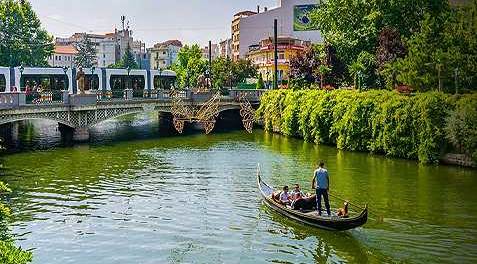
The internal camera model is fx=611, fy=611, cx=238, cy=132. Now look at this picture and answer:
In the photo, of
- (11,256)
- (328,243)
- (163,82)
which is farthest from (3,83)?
(11,256)

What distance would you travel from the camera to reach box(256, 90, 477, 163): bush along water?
35.3 metres

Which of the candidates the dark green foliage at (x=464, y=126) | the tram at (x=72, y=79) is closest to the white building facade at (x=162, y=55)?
the tram at (x=72, y=79)

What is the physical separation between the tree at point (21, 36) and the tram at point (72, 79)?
89.0ft

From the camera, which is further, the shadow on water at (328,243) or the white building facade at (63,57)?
the white building facade at (63,57)

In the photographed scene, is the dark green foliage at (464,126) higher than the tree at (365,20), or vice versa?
the tree at (365,20)

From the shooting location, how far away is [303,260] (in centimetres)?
1950

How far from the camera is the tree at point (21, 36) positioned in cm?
8569

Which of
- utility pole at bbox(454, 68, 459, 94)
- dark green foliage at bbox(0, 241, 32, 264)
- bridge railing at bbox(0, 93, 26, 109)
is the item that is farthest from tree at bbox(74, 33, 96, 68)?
dark green foliage at bbox(0, 241, 32, 264)

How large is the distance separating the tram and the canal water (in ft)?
33.9

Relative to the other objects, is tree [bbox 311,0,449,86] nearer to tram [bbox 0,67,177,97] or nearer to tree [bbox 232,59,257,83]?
tram [bbox 0,67,177,97]

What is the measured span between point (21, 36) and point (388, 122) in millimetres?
64861

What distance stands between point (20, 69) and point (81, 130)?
8.56 meters

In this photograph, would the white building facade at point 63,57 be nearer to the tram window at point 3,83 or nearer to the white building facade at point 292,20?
the white building facade at point 292,20

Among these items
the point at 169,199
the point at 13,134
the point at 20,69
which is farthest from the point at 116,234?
the point at 13,134
